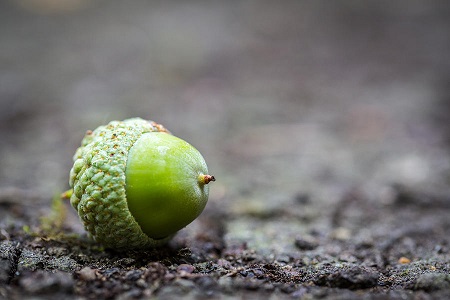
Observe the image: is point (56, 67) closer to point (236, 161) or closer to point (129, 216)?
point (236, 161)

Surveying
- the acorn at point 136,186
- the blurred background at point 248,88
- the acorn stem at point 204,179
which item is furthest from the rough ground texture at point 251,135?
the acorn stem at point 204,179

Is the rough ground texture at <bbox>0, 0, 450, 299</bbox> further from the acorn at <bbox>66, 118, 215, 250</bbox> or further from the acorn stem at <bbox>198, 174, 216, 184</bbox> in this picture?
the acorn stem at <bbox>198, 174, 216, 184</bbox>

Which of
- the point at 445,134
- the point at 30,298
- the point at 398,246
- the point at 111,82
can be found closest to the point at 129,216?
the point at 30,298

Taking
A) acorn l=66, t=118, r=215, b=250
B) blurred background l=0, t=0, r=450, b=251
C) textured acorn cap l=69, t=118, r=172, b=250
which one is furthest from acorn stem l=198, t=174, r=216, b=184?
blurred background l=0, t=0, r=450, b=251

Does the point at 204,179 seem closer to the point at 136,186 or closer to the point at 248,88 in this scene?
the point at 136,186

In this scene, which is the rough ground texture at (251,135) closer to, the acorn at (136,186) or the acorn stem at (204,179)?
the acorn at (136,186)

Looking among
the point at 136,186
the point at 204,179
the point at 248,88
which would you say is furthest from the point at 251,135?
the point at 136,186
